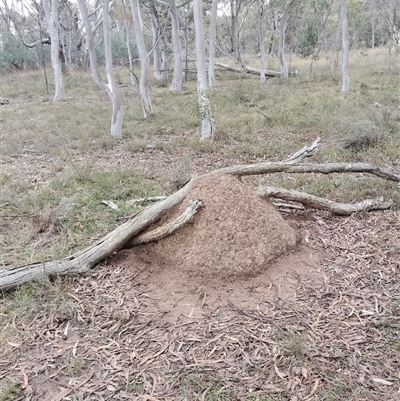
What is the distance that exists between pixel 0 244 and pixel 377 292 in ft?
11.3

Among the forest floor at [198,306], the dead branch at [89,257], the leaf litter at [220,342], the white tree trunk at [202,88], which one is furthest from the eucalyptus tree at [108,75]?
the leaf litter at [220,342]

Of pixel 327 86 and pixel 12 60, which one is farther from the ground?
pixel 12 60

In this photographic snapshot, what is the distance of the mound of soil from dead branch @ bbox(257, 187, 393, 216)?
1.25 feet

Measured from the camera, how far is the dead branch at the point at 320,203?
3881 millimetres

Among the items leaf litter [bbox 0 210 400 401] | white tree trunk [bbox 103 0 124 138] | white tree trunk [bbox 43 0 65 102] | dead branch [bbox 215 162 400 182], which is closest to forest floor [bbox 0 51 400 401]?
leaf litter [bbox 0 210 400 401]

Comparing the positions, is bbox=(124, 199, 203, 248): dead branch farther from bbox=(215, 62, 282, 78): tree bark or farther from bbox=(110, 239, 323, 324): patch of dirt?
bbox=(215, 62, 282, 78): tree bark

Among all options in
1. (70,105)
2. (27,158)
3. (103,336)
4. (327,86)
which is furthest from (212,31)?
(103,336)

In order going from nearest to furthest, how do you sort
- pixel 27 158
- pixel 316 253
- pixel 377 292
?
pixel 377 292, pixel 316 253, pixel 27 158

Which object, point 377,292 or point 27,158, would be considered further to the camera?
point 27,158

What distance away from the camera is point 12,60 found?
22172 millimetres

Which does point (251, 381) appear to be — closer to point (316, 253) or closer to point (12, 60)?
point (316, 253)

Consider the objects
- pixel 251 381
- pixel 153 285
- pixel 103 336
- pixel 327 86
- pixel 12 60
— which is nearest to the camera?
pixel 251 381

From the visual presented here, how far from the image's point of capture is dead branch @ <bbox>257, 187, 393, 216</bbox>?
3881 millimetres

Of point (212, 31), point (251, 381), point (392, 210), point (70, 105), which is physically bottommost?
point (251, 381)
